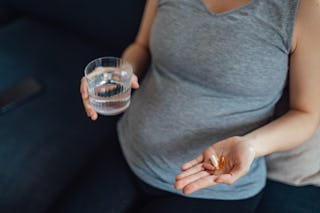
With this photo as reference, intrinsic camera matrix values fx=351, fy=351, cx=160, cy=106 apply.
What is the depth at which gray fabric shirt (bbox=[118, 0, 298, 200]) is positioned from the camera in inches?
29.9

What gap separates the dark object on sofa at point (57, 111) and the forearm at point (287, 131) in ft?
1.22

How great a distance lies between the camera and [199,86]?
0.84m

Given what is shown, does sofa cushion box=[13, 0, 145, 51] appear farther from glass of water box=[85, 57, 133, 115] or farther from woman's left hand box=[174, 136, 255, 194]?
woman's left hand box=[174, 136, 255, 194]

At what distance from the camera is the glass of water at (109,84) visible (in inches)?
32.8

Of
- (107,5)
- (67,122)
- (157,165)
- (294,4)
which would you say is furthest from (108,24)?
(294,4)

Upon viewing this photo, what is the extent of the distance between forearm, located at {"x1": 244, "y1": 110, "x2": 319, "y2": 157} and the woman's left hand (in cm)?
7

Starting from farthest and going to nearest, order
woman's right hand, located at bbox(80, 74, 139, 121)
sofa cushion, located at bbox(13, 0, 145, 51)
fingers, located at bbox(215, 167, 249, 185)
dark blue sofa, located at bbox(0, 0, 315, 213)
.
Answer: sofa cushion, located at bbox(13, 0, 145, 51) → dark blue sofa, located at bbox(0, 0, 315, 213) → woman's right hand, located at bbox(80, 74, 139, 121) → fingers, located at bbox(215, 167, 249, 185)

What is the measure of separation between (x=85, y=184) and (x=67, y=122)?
0.28 meters

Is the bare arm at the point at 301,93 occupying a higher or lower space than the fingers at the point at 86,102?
higher

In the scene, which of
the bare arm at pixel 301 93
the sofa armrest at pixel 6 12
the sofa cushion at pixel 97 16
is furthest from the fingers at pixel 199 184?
A: the sofa armrest at pixel 6 12

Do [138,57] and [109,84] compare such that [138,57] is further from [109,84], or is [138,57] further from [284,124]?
[284,124]

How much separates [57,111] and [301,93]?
752 millimetres

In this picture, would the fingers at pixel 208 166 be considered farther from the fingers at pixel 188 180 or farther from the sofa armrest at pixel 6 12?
the sofa armrest at pixel 6 12

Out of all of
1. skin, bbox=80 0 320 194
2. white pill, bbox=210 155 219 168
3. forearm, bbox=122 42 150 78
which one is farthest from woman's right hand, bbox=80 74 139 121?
white pill, bbox=210 155 219 168
